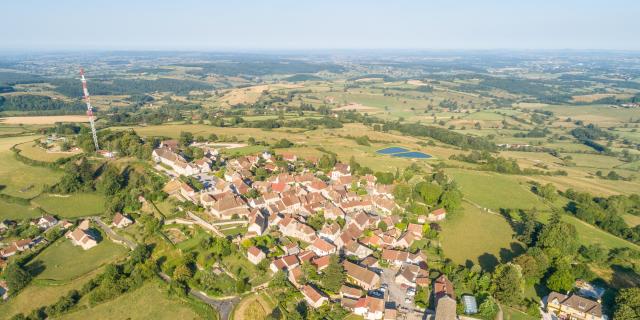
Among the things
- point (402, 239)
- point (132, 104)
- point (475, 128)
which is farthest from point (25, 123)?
point (475, 128)

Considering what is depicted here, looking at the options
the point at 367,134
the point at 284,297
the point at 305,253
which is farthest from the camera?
the point at 367,134

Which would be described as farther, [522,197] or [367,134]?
[367,134]

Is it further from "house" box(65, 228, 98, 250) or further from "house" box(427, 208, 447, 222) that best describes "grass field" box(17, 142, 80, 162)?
"house" box(427, 208, 447, 222)

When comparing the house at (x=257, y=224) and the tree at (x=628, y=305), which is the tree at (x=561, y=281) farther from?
the house at (x=257, y=224)

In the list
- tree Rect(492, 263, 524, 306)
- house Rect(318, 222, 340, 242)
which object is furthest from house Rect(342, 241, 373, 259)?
tree Rect(492, 263, 524, 306)

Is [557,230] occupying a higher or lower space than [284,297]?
higher

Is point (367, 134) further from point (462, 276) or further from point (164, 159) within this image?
point (462, 276)

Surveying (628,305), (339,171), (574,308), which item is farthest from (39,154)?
(628,305)
